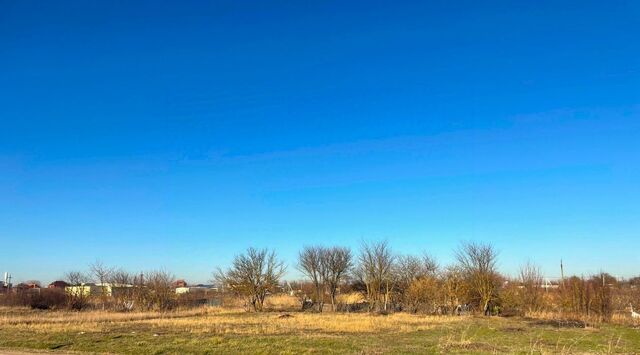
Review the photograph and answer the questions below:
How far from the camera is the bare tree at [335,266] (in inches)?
2544

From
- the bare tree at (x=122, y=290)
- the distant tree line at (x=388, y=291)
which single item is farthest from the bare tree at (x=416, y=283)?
the bare tree at (x=122, y=290)

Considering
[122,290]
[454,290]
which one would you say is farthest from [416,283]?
[122,290]

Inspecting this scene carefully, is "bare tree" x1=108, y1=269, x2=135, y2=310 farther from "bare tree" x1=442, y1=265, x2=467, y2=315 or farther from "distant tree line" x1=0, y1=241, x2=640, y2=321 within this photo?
"bare tree" x1=442, y1=265, x2=467, y2=315

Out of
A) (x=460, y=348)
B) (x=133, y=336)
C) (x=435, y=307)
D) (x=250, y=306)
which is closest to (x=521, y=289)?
(x=435, y=307)

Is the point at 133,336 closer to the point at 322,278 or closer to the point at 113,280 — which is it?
the point at 322,278

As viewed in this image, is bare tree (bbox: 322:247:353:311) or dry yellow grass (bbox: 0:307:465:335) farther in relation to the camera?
bare tree (bbox: 322:247:353:311)

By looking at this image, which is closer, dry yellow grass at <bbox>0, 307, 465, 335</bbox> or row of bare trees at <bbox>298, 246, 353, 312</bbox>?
dry yellow grass at <bbox>0, 307, 465, 335</bbox>

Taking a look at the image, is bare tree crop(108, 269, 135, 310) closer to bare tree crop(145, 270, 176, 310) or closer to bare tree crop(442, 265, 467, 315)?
bare tree crop(145, 270, 176, 310)

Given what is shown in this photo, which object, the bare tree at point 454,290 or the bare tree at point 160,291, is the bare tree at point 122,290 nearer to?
the bare tree at point 160,291

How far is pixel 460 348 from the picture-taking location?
20500 millimetres

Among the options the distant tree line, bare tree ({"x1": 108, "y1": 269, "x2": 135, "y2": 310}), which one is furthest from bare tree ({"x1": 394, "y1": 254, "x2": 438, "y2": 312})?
bare tree ({"x1": 108, "y1": 269, "x2": 135, "y2": 310})

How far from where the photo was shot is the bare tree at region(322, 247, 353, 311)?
212 ft

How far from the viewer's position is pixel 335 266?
65188 mm

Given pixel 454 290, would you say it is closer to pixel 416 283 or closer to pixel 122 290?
pixel 416 283
